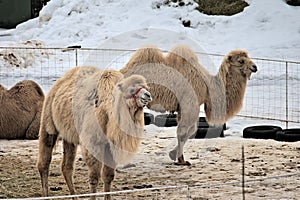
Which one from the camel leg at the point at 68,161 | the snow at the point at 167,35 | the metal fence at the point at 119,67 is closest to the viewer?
the camel leg at the point at 68,161

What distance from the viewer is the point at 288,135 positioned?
11.8 m

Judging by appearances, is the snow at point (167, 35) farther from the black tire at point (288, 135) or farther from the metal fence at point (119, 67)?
the black tire at point (288, 135)

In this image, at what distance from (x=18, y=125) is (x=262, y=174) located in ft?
15.4

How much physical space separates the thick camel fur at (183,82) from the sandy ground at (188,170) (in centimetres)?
53

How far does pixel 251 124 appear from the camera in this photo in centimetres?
1335

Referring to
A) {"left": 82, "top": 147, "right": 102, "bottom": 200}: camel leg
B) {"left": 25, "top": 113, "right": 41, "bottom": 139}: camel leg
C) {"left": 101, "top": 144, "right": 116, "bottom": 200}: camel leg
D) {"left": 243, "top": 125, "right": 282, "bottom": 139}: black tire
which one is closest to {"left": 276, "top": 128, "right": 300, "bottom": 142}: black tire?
{"left": 243, "top": 125, "right": 282, "bottom": 139}: black tire

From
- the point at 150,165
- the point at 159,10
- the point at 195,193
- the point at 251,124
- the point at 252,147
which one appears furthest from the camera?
the point at 159,10

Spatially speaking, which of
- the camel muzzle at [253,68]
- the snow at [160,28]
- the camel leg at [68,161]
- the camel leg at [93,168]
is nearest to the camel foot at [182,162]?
the camel muzzle at [253,68]

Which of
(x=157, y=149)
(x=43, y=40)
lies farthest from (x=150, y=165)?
(x=43, y=40)

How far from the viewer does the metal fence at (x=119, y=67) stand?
1474 centimetres

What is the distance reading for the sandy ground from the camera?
8734 mm

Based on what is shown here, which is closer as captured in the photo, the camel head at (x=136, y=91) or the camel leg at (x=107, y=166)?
the camel head at (x=136, y=91)

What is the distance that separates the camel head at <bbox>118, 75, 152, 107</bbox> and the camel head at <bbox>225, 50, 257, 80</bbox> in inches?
145

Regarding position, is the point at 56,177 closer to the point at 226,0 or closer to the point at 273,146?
the point at 273,146
